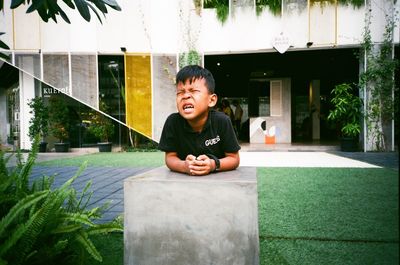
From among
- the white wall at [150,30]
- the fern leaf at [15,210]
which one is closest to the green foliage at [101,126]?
the white wall at [150,30]

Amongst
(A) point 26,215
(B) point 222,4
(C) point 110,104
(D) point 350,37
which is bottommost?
(A) point 26,215

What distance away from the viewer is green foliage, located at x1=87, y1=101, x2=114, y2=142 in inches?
448

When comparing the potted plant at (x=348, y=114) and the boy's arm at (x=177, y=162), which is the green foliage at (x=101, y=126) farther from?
the boy's arm at (x=177, y=162)

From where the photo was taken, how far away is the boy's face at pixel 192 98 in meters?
1.94

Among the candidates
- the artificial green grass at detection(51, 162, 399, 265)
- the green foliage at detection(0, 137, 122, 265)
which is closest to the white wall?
the artificial green grass at detection(51, 162, 399, 265)

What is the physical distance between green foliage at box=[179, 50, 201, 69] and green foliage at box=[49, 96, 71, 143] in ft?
15.4

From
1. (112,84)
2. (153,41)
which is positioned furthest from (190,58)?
(112,84)

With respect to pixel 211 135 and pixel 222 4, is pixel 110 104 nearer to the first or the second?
pixel 222 4

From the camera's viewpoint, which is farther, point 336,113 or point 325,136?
point 325,136

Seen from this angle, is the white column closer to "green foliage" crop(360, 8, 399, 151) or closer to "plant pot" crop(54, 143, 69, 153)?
"plant pot" crop(54, 143, 69, 153)

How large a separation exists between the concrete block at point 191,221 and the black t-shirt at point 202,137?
15.3 inches

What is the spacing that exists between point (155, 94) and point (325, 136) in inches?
404

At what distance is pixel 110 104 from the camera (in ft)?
35.9

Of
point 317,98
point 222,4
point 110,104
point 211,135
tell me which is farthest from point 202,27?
point 211,135
